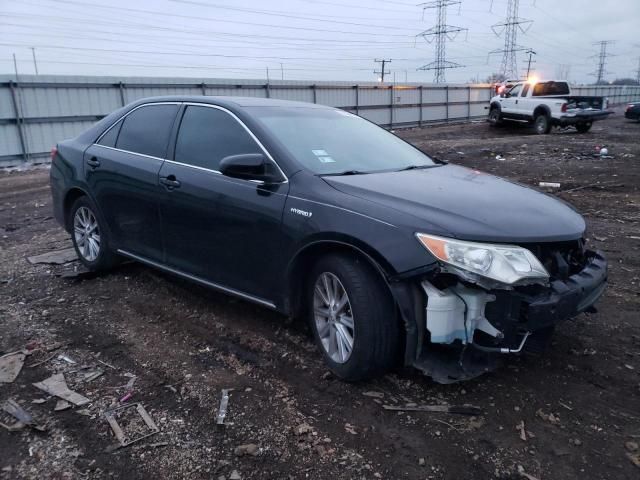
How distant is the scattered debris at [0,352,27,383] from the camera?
3.35 metres

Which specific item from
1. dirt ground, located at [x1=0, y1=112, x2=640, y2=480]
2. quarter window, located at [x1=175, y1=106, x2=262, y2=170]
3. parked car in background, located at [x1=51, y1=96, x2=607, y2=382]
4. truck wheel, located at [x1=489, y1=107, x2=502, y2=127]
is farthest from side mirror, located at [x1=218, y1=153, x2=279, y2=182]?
truck wheel, located at [x1=489, y1=107, x2=502, y2=127]

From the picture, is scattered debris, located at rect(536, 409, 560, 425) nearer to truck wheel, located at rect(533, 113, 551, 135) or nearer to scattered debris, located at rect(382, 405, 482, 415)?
scattered debris, located at rect(382, 405, 482, 415)

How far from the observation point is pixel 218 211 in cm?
374

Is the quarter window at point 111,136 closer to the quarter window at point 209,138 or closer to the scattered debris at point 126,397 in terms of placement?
the quarter window at point 209,138

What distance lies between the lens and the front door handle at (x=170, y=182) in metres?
4.06

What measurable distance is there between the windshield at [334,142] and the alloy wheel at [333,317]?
2.47 ft

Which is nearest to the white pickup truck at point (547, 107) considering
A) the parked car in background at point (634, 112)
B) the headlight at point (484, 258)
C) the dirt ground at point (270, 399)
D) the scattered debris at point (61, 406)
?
the parked car in background at point (634, 112)

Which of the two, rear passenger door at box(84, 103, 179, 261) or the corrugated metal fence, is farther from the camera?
the corrugated metal fence

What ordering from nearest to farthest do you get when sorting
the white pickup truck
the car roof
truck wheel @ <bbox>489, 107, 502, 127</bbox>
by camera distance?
1. the car roof
2. the white pickup truck
3. truck wheel @ <bbox>489, 107, 502, 127</bbox>

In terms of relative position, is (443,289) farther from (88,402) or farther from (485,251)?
(88,402)

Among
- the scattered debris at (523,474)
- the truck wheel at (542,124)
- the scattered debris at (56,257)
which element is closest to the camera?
the scattered debris at (523,474)

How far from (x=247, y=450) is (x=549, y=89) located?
22.1 metres

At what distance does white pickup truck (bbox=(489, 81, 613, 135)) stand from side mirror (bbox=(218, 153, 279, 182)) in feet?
63.8

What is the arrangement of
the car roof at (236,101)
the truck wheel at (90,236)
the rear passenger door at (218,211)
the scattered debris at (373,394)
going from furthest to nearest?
1. the truck wheel at (90,236)
2. the car roof at (236,101)
3. the rear passenger door at (218,211)
4. the scattered debris at (373,394)
